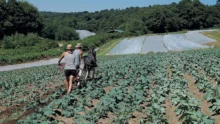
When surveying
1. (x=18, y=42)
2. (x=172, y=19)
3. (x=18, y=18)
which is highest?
(x=18, y=18)

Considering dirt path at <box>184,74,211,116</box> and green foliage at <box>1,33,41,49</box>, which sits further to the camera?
green foliage at <box>1,33,41,49</box>

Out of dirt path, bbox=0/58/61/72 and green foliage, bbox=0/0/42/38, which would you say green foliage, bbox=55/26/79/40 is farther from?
dirt path, bbox=0/58/61/72

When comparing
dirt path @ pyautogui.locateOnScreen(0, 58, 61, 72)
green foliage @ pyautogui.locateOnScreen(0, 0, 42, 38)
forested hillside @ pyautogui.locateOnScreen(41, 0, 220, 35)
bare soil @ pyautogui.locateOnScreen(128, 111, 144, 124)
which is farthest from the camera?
forested hillside @ pyautogui.locateOnScreen(41, 0, 220, 35)

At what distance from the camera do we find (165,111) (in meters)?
11.4

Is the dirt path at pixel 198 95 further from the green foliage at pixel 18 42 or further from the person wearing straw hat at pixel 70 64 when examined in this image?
the green foliage at pixel 18 42

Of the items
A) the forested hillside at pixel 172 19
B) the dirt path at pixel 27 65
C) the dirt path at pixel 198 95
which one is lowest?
the dirt path at pixel 27 65

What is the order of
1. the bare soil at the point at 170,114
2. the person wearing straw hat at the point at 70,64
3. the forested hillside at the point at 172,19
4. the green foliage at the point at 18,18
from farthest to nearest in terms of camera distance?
1. the forested hillside at the point at 172,19
2. the green foliage at the point at 18,18
3. the person wearing straw hat at the point at 70,64
4. the bare soil at the point at 170,114

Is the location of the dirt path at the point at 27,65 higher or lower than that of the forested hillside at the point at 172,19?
lower

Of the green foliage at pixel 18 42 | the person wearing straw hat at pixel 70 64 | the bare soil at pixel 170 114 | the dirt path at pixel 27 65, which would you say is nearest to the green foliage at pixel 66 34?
the green foliage at pixel 18 42

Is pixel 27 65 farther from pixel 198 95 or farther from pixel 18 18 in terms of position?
pixel 18 18

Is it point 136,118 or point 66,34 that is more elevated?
point 136,118

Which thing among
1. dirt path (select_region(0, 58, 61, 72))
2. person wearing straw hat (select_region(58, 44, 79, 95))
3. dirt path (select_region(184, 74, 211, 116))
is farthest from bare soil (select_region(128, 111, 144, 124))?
dirt path (select_region(0, 58, 61, 72))

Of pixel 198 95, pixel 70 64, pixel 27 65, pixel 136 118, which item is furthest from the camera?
pixel 27 65

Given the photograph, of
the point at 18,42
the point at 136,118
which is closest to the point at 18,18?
the point at 18,42
